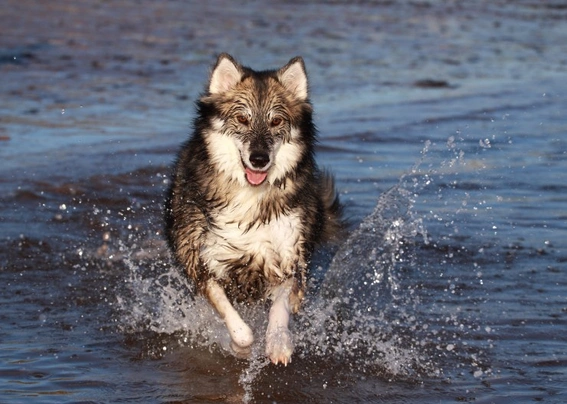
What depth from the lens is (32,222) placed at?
28.7 feet

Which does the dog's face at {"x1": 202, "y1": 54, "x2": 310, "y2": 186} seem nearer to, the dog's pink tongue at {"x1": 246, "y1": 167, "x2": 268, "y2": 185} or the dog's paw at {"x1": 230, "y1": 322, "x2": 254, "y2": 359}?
the dog's pink tongue at {"x1": 246, "y1": 167, "x2": 268, "y2": 185}

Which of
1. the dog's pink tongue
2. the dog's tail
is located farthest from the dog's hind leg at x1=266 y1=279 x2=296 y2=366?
the dog's tail

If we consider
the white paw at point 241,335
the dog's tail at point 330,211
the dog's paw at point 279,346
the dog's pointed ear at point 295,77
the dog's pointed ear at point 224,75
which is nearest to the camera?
the dog's paw at point 279,346

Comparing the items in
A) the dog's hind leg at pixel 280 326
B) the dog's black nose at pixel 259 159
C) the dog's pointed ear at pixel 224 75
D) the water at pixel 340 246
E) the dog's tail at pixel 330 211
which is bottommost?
the water at pixel 340 246

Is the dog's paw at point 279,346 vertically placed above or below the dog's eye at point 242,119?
below

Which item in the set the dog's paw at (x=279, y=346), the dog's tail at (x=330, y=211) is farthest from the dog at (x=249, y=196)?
the dog's tail at (x=330, y=211)

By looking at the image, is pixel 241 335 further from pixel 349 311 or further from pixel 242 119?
pixel 349 311

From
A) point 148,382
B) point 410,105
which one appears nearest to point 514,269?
point 148,382

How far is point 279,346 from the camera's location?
5.50 metres

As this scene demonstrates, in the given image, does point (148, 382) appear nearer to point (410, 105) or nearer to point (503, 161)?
point (503, 161)

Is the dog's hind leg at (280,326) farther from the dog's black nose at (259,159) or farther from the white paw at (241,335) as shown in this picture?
the dog's black nose at (259,159)

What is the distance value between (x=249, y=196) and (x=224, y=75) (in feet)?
2.31

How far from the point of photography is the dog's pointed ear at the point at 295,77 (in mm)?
5992

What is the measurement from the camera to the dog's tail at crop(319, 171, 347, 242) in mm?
6805
